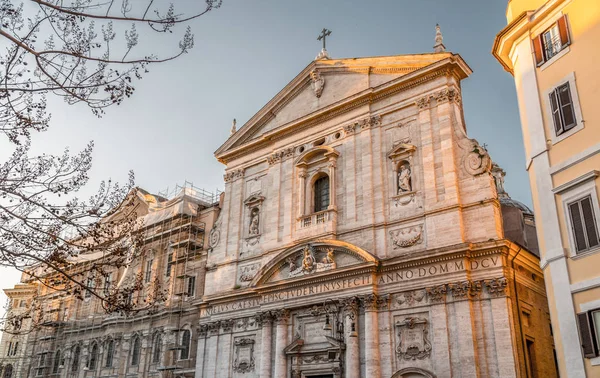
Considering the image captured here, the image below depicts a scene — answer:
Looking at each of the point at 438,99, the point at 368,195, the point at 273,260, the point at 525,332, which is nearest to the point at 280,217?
the point at 273,260

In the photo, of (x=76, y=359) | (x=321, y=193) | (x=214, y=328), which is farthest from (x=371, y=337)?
(x=76, y=359)

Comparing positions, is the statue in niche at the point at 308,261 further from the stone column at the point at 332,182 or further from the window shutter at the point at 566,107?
the window shutter at the point at 566,107

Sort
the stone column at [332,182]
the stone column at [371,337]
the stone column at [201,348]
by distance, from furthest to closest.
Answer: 1. the stone column at [201,348]
2. the stone column at [332,182]
3. the stone column at [371,337]

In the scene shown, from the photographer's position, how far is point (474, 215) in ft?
59.8

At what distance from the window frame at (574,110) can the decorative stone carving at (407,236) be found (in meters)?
6.85

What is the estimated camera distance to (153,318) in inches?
1148

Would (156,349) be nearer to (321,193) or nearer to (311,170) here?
(321,193)

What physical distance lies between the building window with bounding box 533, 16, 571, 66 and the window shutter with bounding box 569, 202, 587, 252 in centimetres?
392

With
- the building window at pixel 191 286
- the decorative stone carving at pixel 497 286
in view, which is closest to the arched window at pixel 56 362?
the building window at pixel 191 286

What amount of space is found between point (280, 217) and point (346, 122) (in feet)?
15.6

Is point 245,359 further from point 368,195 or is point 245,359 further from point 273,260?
point 368,195

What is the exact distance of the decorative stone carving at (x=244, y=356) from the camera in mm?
22266

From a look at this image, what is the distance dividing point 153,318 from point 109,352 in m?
4.75

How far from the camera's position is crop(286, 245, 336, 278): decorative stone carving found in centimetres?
2075
